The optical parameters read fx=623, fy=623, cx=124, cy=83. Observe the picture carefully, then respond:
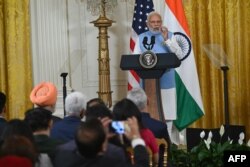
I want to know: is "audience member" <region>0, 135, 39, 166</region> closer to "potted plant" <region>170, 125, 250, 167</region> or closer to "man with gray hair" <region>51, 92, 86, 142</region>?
"man with gray hair" <region>51, 92, 86, 142</region>

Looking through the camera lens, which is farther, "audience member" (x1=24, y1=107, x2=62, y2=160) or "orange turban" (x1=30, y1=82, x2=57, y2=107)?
"orange turban" (x1=30, y1=82, x2=57, y2=107)

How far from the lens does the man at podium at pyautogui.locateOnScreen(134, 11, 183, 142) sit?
7.03m

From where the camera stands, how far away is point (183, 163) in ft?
16.5

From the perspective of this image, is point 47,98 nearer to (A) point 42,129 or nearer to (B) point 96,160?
(A) point 42,129

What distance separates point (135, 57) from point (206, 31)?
2.56 meters

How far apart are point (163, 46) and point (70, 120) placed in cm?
313

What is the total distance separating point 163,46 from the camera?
7.13 meters

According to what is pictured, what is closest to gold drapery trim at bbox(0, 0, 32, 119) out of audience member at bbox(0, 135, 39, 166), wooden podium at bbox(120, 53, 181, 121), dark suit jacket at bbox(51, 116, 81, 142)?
wooden podium at bbox(120, 53, 181, 121)

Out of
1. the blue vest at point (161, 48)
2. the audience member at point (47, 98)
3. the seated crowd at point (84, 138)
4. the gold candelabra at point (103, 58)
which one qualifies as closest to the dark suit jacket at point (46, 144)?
the seated crowd at point (84, 138)

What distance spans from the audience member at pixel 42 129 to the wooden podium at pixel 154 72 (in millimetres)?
2587

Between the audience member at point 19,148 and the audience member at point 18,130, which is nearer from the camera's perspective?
the audience member at point 19,148

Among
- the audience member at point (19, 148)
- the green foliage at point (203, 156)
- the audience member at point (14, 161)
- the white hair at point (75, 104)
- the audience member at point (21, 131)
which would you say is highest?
the white hair at point (75, 104)

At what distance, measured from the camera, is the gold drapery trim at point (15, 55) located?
27.6 feet

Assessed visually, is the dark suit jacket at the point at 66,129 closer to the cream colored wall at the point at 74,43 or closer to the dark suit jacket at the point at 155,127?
the dark suit jacket at the point at 155,127
